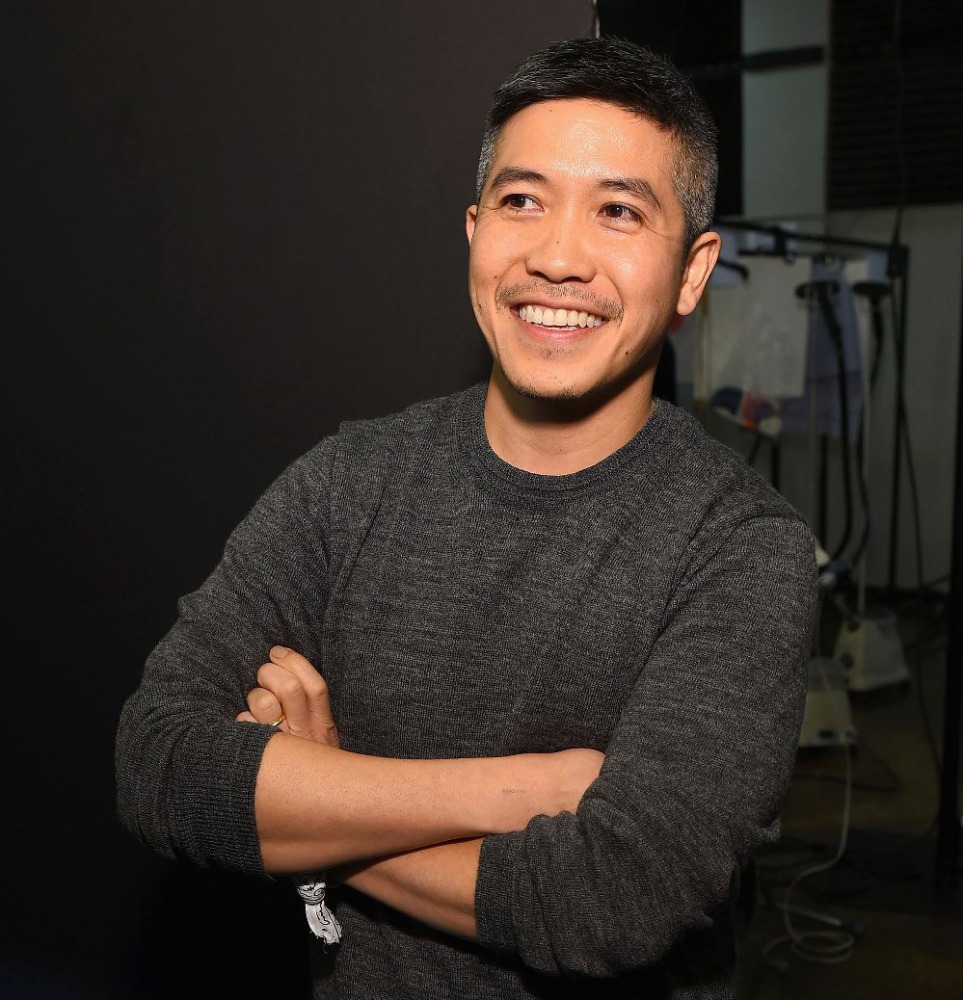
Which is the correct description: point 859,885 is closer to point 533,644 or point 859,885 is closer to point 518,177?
point 533,644

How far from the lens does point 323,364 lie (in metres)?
1.95

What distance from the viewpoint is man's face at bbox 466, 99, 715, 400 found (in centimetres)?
135

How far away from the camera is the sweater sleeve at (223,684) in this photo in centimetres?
124

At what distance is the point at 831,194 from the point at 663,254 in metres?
5.38

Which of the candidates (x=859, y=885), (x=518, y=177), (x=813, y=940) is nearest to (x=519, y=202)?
(x=518, y=177)

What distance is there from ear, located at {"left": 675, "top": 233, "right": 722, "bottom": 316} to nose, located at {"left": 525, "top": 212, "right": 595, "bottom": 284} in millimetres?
177

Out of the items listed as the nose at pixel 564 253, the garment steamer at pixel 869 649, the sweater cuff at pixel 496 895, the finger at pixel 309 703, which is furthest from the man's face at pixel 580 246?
the garment steamer at pixel 869 649

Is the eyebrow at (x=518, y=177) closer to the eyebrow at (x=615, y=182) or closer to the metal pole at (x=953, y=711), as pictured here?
the eyebrow at (x=615, y=182)

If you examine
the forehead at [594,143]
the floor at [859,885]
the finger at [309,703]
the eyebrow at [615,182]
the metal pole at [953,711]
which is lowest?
the floor at [859,885]

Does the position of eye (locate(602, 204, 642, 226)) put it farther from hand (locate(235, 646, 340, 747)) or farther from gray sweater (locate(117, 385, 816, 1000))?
hand (locate(235, 646, 340, 747))

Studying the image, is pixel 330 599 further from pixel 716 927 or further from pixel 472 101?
pixel 472 101

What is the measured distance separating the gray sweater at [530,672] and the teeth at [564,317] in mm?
170

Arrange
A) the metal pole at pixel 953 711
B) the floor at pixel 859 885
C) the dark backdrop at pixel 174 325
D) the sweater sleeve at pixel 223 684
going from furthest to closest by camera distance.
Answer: the metal pole at pixel 953 711
the floor at pixel 859 885
the dark backdrop at pixel 174 325
the sweater sleeve at pixel 223 684

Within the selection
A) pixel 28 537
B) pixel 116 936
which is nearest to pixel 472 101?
pixel 28 537
